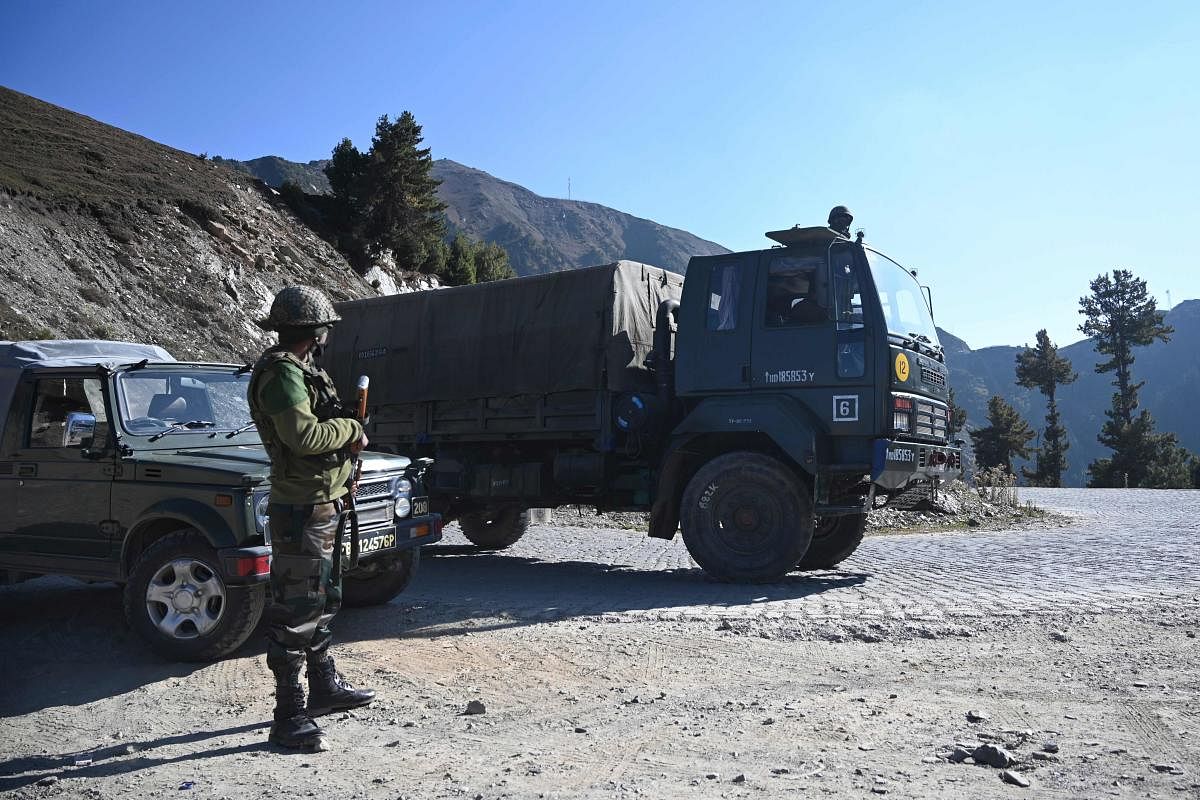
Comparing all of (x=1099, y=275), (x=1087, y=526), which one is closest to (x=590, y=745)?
(x=1087, y=526)

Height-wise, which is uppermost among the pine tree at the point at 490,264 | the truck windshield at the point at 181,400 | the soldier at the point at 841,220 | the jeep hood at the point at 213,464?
the pine tree at the point at 490,264

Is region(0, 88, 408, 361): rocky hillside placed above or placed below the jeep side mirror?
above

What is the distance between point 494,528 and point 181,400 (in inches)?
228

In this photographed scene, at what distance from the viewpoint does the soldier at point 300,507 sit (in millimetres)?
3936

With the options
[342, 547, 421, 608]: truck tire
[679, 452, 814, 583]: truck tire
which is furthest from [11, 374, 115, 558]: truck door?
[679, 452, 814, 583]: truck tire

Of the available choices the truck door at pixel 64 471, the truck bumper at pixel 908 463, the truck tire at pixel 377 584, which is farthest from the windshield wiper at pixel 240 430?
the truck bumper at pixel 908 463

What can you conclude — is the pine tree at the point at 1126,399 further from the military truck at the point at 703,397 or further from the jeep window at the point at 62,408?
the jeep window at the point at 62,408

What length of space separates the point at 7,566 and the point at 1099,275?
7818cm

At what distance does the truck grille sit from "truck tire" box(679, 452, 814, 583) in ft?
4.23

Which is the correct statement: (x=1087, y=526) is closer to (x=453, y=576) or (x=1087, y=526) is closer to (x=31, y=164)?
(x=453, y=576)

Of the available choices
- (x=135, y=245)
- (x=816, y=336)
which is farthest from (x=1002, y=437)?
(x=816, y=336)

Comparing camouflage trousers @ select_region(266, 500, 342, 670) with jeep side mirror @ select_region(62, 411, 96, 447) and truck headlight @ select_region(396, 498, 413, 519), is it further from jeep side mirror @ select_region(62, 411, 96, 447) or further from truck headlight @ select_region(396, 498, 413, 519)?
jeep side mirror @ select_region(62, 411, 96, 447)

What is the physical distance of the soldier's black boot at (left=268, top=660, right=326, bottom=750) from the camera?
3869 millimetres

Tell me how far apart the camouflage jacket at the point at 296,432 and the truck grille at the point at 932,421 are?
581cm
